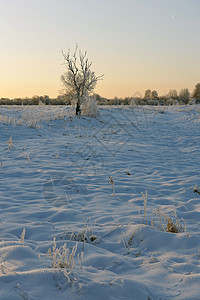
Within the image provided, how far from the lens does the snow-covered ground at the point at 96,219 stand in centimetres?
175

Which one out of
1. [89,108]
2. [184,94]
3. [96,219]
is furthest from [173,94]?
[96,219]

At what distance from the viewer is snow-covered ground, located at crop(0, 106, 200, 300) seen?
1746 millimetres

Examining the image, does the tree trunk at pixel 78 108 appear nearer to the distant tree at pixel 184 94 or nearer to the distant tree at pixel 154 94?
the distant tree at pixel 154 94

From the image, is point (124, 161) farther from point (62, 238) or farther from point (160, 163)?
point (62, 238)

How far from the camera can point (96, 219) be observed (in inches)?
139

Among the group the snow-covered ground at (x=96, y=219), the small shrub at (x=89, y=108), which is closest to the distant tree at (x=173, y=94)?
the small shrub at (x=89, y=108)

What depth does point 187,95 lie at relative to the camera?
39406 millimetres

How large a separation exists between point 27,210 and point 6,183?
151 cm

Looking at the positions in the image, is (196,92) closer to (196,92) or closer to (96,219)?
(196,92)

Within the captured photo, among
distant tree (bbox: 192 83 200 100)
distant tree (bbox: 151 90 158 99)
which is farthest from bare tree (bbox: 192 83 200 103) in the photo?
distant tree (bbox: 151 90 158 99)

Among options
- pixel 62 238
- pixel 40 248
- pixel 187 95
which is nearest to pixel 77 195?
pixel 62 238

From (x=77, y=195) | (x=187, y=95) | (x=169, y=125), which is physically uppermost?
(x=187, y=95)

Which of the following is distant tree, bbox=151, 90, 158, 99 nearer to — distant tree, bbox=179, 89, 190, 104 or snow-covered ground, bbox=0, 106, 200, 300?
distant tree, bbox=179, 89, 190, 104

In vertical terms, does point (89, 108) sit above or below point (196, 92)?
below
